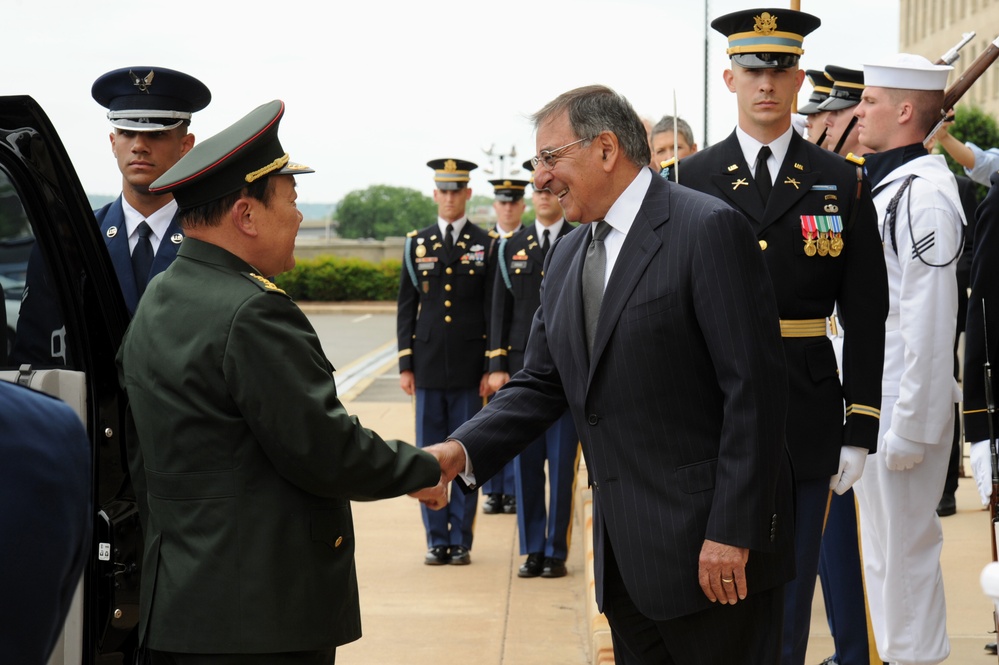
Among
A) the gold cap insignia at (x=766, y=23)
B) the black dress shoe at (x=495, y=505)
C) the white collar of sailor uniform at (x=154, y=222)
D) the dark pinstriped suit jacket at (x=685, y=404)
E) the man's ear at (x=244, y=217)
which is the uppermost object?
the gold cap insignia at (x=766, y=23)

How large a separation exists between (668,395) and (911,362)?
5.04ft

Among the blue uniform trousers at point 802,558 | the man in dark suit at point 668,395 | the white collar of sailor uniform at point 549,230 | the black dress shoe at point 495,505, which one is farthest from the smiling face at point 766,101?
the black dress shoe at point 495,505

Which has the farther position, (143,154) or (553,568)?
(553,568)

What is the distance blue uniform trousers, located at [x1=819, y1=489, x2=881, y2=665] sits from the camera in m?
4.47

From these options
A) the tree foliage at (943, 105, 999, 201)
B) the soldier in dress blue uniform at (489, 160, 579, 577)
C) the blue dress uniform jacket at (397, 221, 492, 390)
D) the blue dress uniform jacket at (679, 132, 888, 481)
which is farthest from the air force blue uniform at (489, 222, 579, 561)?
the tree foliage at (943, 105, 999, 201)

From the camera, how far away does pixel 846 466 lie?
3707 mm

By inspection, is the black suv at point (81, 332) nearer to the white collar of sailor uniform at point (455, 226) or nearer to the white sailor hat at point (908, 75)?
the white sailor hat at point (908, 75)

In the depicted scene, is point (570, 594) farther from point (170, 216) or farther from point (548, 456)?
point (170, 216)

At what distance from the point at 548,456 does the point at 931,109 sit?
11.2ft

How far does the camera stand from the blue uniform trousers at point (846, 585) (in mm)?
4469

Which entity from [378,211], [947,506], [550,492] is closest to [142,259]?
[550,492]

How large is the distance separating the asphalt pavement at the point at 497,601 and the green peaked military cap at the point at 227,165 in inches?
100

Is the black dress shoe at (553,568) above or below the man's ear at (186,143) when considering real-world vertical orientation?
below

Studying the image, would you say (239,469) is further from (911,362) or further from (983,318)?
(911,362)
